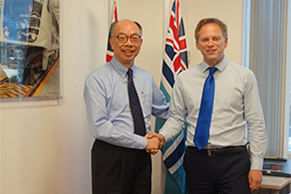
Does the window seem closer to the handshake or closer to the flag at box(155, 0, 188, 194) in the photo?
the flag at box(155, 0, 188, 194)

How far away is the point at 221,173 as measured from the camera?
1740 mm

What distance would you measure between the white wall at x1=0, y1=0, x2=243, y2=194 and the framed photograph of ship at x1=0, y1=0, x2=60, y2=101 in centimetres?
8

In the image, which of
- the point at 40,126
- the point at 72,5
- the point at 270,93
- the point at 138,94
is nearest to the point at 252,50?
the point at 270,93

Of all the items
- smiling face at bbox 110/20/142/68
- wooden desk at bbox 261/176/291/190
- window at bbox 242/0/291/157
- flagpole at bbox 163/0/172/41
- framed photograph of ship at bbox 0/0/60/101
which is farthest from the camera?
window at bbox 242/0/291/157

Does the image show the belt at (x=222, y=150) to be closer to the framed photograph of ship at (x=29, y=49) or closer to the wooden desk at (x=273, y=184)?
the wooden desk at (x=273, y=184)

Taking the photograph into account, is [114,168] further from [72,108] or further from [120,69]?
[72,108]

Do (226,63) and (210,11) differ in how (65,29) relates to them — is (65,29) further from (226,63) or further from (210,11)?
(210,11)

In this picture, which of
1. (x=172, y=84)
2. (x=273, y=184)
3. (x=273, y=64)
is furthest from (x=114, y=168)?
(x=273, y=64)

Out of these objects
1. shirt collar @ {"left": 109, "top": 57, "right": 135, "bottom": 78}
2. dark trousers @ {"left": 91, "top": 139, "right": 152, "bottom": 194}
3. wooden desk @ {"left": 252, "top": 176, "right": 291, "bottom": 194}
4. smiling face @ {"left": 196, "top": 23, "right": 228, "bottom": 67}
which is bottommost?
wooden desk @ {"left": 252, "top": 176, "right": 291, "bottom": 194}

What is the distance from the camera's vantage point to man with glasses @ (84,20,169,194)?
185 centimetres

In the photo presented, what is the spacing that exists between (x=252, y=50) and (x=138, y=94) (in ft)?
5.42

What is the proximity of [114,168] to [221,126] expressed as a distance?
0.69 meters

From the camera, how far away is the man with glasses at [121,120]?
6.08 ft

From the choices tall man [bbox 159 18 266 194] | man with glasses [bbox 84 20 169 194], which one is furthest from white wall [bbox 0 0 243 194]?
tall man [bbox 159 18 266 194]
